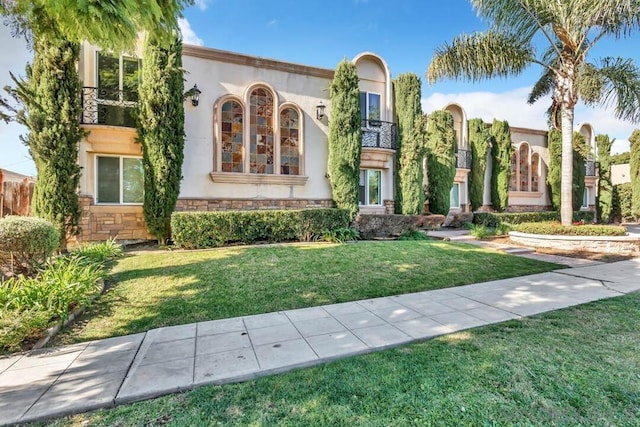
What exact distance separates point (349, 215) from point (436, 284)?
221 inches

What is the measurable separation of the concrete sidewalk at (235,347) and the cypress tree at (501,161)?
493 inches

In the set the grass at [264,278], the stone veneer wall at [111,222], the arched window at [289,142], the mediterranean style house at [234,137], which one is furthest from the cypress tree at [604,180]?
the stone veneer wall at [111,222]

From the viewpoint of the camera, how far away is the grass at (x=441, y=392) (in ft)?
7.60

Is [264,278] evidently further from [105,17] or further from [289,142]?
[289,142]

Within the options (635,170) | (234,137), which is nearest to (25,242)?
(234,137)

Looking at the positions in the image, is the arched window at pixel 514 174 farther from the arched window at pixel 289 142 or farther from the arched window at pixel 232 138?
the arched window at pixel 232 138

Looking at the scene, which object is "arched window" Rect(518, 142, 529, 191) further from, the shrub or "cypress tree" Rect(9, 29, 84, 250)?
"cypress tree" Rect(9, 29, 84, 250)

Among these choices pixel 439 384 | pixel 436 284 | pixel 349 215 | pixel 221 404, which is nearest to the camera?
pixel 221 404

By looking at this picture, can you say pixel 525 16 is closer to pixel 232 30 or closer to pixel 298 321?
pixel 232 30

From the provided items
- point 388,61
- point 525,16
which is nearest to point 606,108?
point 525,16

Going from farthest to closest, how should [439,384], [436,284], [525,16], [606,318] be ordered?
[525,16], [436,284], [606,318], [439,384]

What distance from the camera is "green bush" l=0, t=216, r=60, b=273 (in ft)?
17.7

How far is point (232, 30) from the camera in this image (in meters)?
10.8

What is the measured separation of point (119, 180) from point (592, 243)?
49.5 ft
